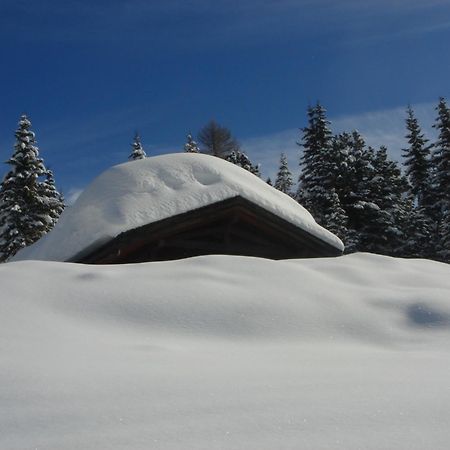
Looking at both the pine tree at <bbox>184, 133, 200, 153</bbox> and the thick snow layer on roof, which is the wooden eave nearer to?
the thick snow layer on roof

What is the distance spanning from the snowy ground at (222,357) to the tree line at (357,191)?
22.0 m

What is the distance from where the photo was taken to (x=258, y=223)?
9.88 metres

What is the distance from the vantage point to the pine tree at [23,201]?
24.9 meters

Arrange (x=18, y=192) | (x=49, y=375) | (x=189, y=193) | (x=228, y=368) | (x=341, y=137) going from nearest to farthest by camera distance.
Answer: (x=49, y=375), (x=228, y=368), (x=189, y=193), (x=18, y=192), (x=341, y=137)

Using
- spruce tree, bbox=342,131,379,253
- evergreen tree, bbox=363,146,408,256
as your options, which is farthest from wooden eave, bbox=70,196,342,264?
evergreen tree, bbox=363,146,408,256

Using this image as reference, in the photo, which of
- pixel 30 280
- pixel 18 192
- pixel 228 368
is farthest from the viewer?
pixel 18 192

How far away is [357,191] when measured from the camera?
32.6m

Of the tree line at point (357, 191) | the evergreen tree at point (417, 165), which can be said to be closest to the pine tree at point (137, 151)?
the tree line at point (357, 191)

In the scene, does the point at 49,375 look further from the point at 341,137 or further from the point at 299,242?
the point at 341,137

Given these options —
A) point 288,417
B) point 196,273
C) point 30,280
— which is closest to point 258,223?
point 196,273

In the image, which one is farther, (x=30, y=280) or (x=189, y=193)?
(x=189, y=193)

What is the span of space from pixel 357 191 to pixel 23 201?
19.5 m

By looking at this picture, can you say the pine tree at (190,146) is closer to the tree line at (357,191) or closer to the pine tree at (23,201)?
the tree line at (357,191)

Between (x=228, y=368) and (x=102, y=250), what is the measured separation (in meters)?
5.35
